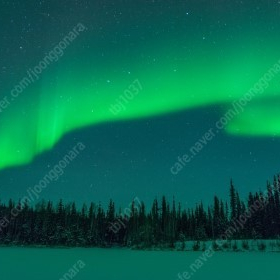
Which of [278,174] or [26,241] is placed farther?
[26,241]

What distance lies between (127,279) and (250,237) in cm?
8494

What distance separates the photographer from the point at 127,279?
33.2 m

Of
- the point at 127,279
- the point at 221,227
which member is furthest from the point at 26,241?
the point at 127,279

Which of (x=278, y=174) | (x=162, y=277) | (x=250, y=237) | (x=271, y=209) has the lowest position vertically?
(x=162, y=277)

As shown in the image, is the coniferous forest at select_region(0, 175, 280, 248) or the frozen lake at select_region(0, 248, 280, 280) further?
the coniferous forest at select_region(0, 175, 280, 248)

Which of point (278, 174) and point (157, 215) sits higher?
point (278, 174)

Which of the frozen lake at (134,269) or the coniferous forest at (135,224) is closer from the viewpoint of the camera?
the frozen lake at (134,269)

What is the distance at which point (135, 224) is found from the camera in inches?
5123

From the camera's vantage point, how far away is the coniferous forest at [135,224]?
11806 centimetres

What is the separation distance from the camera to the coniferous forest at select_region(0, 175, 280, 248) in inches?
4648

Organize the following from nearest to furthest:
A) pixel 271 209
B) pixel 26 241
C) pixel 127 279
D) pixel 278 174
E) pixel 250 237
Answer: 1. pixel 127 279
2. pixel 250 237
3. pixel 271 209
4. pixel 278 174
5. pixel 26 241

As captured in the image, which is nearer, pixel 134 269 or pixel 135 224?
pixel 134 269

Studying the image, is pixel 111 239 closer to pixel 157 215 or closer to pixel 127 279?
pixel 157 215

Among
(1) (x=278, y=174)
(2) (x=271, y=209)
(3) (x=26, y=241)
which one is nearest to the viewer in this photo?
(2) (x=271, y=209)
